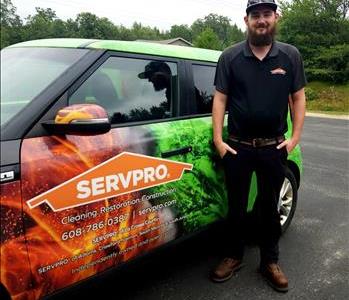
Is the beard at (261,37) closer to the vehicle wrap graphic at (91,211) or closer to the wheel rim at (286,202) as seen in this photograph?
the vehicle wrap graphic at (91,211)

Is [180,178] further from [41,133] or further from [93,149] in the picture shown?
[41,133]

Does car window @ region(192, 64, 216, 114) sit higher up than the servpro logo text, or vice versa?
car window @ region(192, 64, 216, 114)

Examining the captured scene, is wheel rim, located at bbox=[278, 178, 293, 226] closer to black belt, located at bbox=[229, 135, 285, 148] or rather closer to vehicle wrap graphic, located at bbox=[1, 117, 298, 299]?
black belt, located at bbox=[229, 135, 285, 148]

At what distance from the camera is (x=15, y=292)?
77.3 inches

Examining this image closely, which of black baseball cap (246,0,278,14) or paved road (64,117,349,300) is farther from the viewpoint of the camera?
paved road (64,117,349,300)

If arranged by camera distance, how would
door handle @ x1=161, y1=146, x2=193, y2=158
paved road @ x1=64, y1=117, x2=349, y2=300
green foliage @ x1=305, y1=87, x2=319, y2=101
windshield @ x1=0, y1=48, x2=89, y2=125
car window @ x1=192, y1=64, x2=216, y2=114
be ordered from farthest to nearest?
green foliage @ x1=305, y1=87, x2=319, y2=101 < car window @ x1=192, y1=64, x2=216, y2=114 < paved road @ x1=64, y1=117, x2=349, y2=300 < door handle @ x1=161, y1=146, x2=193, y2=158 < windshield @ x1=0, y1=48, x2=89, y2=125

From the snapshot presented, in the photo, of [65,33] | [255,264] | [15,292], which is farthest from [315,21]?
[65,33]

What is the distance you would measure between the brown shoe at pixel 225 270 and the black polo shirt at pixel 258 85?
101 cm

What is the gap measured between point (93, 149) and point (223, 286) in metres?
1.56

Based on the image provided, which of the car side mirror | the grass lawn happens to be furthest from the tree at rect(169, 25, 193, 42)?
the car side mirror

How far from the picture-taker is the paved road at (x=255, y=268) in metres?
2.96

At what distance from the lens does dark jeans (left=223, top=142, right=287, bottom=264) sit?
2969 millimetres

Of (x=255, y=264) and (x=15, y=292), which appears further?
(x=255, y=264)

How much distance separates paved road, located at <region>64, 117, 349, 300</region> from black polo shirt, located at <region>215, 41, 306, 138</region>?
1.06 m
